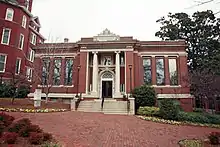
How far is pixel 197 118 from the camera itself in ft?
52.7

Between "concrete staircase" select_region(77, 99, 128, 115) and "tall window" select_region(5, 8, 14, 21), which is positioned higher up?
"tall window" select_region(5, 8, 14, 21)

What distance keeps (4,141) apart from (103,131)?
4.96 metres

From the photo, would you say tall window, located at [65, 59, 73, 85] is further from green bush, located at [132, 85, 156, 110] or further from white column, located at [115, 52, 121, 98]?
green bush, located at [132, 85, 156, 110]

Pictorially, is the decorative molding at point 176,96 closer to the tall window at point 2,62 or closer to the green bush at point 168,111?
the green bush at point 168,111

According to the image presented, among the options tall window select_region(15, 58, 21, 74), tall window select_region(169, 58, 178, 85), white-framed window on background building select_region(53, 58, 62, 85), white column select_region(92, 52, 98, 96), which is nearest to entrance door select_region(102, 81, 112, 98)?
white column select_region(92, 52, 98, 96)

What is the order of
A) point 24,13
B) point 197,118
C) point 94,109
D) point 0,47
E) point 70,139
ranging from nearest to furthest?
point 70,139 → point 197,118 → point 94,109 → point 0,47 → point 24,13

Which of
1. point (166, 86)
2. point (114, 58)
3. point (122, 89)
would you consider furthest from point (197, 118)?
point (114, 58)

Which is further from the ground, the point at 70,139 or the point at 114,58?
the point at 114,58

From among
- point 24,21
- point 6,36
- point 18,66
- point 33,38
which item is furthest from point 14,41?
point 33,38

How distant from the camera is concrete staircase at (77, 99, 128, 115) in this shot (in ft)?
63.3

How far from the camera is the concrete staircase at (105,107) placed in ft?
63.3

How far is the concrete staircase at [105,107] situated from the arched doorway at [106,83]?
385 cm

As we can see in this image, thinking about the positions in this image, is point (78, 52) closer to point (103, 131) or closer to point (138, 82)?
point (138, 82)

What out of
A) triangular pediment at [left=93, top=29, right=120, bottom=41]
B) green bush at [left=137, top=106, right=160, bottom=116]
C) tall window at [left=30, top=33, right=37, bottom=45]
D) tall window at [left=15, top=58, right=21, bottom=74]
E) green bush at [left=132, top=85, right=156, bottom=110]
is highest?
tall window at [left=30, top=33, right=37, bottom=45]
